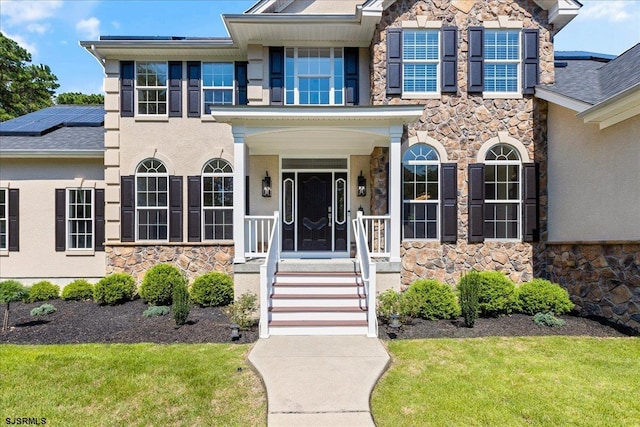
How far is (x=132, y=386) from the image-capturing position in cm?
471

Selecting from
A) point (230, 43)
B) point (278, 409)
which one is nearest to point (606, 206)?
point (278, 409)

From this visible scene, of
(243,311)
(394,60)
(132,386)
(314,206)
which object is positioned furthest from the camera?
(314,206)

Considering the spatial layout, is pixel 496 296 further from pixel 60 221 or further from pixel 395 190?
pixel 60 221

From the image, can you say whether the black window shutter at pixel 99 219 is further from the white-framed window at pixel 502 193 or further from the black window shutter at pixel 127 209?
the white-framed window at pixel 502 193

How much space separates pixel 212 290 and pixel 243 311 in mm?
2212

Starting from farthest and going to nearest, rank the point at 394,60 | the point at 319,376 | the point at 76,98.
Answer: the point at 76,98 < the point at 394,60 < the point at 319,376

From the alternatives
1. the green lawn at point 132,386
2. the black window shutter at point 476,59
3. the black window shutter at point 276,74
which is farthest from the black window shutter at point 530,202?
the green lawn at point 132,386

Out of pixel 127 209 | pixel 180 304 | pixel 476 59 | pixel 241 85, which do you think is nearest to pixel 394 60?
pixel 476 59

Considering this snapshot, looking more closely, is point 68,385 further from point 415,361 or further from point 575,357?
point 575,357

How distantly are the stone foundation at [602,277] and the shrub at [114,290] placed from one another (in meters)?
9.97

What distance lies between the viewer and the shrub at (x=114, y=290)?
9.10 metres

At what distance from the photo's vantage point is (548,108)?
357 inches

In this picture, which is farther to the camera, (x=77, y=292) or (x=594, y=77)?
(x=77, y=292)

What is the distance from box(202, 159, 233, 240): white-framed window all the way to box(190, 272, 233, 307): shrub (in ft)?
4.96
